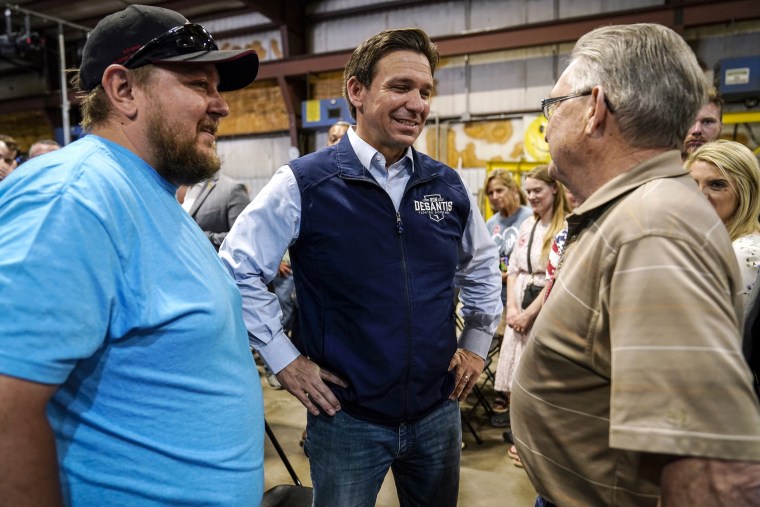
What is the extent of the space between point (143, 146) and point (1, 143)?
402 cm

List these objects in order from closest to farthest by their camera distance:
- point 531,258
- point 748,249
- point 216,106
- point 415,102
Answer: point 216,106, point 415,102, point 748,249, point 531,258

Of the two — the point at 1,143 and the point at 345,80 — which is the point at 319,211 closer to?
the point at 345,80

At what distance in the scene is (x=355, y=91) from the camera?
160cm

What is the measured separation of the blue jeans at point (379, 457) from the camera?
1411mm

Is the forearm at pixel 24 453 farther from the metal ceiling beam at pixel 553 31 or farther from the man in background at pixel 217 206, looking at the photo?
the metal ceiling beam at pixel 553 31

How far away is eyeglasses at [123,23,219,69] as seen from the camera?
0.99 metres

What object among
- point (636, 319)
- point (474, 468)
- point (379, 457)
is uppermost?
point (636, 319)

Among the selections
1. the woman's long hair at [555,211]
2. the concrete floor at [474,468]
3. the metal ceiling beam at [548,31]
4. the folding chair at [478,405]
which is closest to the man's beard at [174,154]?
the concrete floor at [474,468]

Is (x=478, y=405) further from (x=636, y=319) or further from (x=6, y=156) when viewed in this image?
(x=6, y=156)

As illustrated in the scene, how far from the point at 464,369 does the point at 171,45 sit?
1266 millimetres

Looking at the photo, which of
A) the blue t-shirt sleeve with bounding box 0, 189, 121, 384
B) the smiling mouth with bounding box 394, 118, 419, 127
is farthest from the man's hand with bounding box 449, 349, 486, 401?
the blue t-shirt sleeve with bounding box 0, 189, 121, 384

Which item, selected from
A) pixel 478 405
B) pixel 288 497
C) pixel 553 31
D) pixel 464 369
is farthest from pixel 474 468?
pixel 553 31

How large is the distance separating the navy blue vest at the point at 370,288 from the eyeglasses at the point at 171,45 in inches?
19.4

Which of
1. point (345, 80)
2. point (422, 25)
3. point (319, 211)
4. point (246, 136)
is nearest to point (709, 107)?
point (345, 80)
